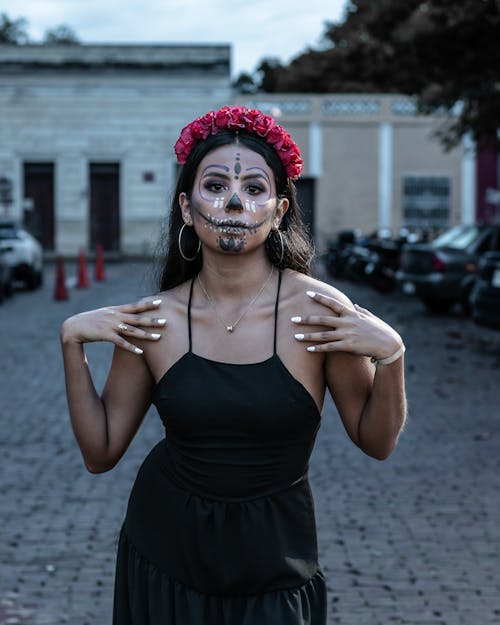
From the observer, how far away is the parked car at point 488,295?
1431 cm

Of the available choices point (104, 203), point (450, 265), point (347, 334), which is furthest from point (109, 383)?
point (104, 203)

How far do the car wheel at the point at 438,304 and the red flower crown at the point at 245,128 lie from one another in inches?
669

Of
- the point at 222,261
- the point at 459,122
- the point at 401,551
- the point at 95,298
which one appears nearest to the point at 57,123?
the point at 95,298

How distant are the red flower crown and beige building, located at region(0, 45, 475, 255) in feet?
125

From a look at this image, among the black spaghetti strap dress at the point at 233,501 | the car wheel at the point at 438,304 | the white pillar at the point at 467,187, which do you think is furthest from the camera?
the white pillar at the point at 467,187

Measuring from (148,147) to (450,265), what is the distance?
985 inches

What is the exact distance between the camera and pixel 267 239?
3020mm

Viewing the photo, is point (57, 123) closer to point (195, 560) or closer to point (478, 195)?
point (478, 195)

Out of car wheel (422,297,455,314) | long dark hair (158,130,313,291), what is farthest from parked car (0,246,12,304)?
long dark hair (158,130,313,291)

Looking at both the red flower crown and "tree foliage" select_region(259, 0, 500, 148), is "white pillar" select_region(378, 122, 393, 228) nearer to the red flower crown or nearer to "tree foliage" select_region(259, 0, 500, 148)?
"tree foliage" select_region(259, 0, 500, 148)

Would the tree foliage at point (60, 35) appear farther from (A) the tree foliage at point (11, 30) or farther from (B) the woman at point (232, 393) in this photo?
(B) the woman at point (232, 393)

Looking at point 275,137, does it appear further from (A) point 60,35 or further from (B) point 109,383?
(A) point 60,35

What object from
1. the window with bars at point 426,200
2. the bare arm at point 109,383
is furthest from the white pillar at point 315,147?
the bare arm at point 109,383

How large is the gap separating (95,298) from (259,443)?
20647 mm
